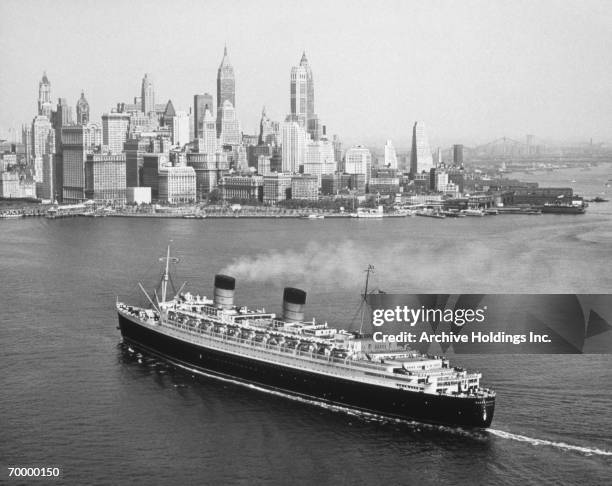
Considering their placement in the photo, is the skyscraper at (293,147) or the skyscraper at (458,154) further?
the skyscraper at (458,154)

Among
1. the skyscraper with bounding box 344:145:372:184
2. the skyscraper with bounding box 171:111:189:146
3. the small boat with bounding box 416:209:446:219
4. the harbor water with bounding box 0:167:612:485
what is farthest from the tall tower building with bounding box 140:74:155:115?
the harbor water with bounding box 0:167:612:485

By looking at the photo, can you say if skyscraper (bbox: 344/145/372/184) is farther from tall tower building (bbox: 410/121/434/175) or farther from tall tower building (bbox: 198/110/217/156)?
tall tower building (bbox: 198/110/217/156)

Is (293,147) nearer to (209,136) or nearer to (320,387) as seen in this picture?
(209,136)

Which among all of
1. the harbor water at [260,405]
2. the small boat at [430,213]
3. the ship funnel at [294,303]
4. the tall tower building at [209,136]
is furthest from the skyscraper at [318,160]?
the ship funnel at [294,303]

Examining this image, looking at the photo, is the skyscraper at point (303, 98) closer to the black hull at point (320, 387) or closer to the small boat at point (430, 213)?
the small boat at point (430, 213)

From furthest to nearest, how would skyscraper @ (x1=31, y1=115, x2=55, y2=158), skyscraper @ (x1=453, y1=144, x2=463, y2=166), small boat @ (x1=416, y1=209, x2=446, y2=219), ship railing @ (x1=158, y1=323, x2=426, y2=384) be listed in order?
1. skyscraper @ (x1=453, y1=144, x2=463, y2=166)
2. skyscraper @ (x1=31, y1=115, x2=55, y2=158)
3. small boat @ (x1=416, y1=209, x2=446, y2=219)
4. ship railing @ (x1=158, y1=323, x2=426, y2=384)

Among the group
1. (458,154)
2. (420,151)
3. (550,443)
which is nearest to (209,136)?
(420,151)

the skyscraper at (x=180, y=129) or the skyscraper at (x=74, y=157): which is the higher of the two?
the skyscraper at (x=180, y=129)
